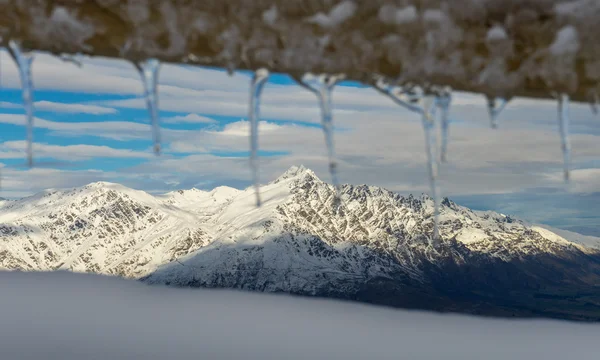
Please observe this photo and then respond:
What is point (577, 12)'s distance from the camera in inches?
32.9

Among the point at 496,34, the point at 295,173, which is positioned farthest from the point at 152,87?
the point at 295,173

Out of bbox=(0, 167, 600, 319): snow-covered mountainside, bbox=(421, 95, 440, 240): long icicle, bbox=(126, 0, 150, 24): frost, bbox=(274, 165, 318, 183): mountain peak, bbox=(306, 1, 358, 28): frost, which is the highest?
bbox=(126, 0, 150, 24): frost

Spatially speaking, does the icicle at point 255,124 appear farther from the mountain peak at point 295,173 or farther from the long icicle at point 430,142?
the mountain peak at point 295,173

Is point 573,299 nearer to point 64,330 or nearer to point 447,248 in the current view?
point 447,248

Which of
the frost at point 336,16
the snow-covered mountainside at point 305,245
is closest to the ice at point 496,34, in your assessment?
the frost at point 336,16

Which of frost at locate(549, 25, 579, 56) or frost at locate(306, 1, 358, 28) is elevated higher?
frost at locate(306, 1, 358, 28)

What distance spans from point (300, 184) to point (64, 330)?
17353cm

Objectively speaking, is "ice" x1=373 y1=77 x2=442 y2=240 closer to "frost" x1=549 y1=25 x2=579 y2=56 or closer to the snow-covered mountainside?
"frost" x1=549 y1=25 x2=579 y2=56

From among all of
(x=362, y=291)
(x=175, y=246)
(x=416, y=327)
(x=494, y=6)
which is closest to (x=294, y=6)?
(x=494, y=6)

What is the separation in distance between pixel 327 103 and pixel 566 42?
478 millimetres

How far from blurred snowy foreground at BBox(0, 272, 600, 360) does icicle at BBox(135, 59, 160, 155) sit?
4.80 feet

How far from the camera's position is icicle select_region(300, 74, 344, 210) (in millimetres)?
1003

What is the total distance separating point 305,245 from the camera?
154 m

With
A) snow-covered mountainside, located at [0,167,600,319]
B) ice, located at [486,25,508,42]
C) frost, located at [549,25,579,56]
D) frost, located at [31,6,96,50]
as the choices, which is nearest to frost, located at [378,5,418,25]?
ice, located at [486,25,508,42]
